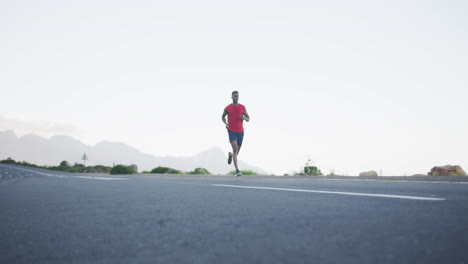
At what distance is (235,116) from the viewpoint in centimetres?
1159

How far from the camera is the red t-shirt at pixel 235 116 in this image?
456 inches

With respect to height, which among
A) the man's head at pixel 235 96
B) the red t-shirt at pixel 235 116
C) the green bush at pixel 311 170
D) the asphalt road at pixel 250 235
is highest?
the man's head at pixel 235 96

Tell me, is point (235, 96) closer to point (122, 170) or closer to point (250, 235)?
point (250, 235)

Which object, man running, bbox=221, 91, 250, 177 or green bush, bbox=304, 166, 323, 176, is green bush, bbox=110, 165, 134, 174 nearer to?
green bush, bbox=304, 166, 323, 176

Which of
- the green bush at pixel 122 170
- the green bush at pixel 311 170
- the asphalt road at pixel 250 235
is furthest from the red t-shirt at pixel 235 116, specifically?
the green bush at pixel 122 170

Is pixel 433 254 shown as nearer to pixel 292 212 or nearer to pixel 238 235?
pixel 238 235

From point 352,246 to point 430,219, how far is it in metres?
0.85

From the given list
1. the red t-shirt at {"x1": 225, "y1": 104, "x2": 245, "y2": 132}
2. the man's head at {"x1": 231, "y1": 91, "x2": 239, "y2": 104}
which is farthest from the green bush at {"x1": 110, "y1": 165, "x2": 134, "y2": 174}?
the man's head at {"x1": 231, "y1": 91, "x2": 239, "y2": 104}

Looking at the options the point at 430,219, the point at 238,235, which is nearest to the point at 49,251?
the point at 238,235

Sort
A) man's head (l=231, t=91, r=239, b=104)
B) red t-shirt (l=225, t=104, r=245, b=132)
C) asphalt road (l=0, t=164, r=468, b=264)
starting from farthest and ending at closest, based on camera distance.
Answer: red t-shirt (l=225, t=104, r=245, b=132) → man's head (l=231, t=91, r=239, b=104) → asphalt road (l=0, t=164, r=468, b=264)

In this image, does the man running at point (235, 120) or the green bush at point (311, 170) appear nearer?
the man running at point (235, 120)

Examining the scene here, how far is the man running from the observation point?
455 inches

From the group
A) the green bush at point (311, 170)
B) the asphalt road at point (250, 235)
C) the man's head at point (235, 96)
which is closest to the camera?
the asphalt road at point (250, 235)

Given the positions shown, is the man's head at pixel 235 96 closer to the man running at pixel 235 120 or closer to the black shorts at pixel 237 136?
the man running at pixel 235 120
